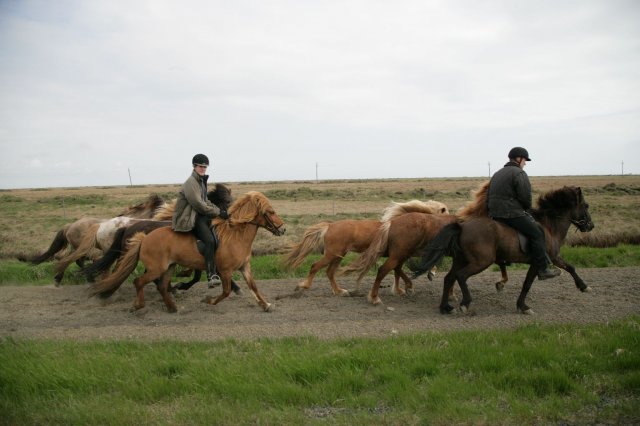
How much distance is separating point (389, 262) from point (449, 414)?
4.86 meters

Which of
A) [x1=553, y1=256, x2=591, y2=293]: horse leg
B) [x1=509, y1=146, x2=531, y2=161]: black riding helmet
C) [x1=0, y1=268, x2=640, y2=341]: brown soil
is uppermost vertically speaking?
[x1=509, y1=146, x2=531, y2=161]: black riding helmet

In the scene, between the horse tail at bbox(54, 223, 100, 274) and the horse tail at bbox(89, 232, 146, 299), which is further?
the horse tail at bbox(54, 223, 100, 274)

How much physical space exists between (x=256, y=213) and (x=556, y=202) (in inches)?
220

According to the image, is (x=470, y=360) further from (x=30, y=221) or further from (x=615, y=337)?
(x=30, y=221)

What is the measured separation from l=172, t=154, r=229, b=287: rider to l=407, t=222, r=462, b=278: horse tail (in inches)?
142

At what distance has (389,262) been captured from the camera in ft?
29.7

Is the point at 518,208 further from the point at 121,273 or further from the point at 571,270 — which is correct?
the point at 121,273

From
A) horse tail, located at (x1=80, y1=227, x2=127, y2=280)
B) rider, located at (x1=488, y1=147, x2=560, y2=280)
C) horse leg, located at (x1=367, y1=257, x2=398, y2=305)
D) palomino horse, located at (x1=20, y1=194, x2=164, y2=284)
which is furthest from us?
palomino horse, located at (x1=20, y1=194, x2=164, y2=284)

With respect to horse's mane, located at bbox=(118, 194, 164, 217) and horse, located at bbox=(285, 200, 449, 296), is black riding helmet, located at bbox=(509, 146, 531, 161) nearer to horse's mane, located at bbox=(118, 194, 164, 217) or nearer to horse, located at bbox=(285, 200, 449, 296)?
horse, located at bbox=(285, 200, 449, 296)

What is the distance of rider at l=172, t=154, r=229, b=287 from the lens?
8359mm

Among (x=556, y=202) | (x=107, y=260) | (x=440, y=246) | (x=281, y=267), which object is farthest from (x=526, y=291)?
(x=107, y=260)

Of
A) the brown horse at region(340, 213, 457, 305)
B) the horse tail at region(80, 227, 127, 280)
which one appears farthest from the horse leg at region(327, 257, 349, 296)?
the horse tail at region(80, 227, 127, 280)

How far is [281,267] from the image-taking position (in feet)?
37.8

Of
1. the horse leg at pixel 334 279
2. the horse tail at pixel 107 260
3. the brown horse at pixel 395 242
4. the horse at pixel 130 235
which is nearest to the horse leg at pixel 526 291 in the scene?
the brown horse at pixel 395 242
